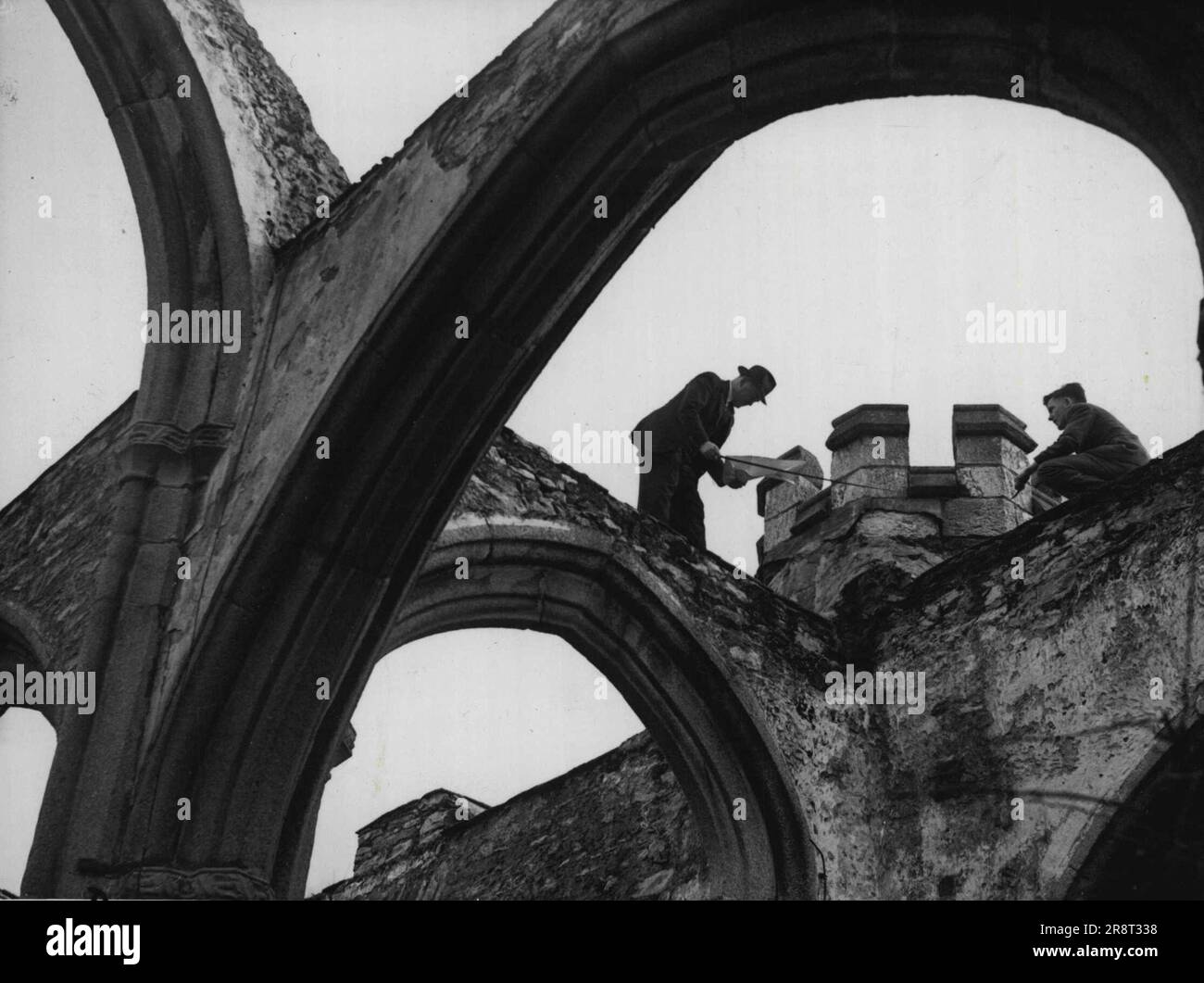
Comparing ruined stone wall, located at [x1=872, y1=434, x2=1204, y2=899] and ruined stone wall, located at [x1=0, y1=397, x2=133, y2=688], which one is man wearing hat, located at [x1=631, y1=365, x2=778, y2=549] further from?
ruined stone wall, located at [x1=0, y1=397, x2=133, y2=688]

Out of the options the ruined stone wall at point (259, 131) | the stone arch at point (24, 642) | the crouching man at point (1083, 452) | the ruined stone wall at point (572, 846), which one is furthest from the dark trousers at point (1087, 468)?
the stone arch at point (24, 642)

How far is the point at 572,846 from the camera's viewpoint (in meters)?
9.34

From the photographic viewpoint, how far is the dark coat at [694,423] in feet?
30.9

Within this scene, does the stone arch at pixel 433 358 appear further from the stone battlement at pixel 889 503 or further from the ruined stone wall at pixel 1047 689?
the stone battlement at pixel 889 503

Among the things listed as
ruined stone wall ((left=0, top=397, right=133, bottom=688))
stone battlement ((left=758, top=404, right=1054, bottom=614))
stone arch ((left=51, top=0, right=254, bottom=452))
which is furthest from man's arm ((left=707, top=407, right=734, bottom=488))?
stone arch ((left=51, top=0, right=254, bottom=452))

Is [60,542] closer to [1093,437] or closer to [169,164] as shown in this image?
[169,164]

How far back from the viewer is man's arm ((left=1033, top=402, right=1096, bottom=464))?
9211mm

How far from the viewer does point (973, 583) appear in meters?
8.37

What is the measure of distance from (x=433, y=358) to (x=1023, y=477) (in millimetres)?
4187

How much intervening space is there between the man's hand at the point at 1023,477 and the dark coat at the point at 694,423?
133 centimetres

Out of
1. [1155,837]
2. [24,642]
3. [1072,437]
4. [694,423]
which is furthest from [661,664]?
[24,642]
